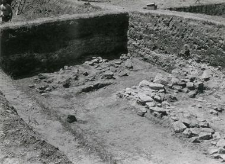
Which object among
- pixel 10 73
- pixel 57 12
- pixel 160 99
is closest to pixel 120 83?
pixel 160 99

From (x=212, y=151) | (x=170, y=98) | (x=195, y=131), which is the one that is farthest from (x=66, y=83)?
(x=212, y=151)

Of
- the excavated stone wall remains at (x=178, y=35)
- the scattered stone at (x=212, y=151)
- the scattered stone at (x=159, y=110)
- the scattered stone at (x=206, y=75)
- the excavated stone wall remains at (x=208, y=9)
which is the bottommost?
the scattered stone at (x=212, y=151)

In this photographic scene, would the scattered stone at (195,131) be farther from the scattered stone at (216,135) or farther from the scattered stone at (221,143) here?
the scattered stone at (221,143)

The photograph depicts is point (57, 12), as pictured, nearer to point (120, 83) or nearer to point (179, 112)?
point (120, 83)

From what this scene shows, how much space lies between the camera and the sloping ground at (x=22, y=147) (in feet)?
13.0

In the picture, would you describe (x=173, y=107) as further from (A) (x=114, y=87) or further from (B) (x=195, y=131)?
(A) (x=114, y=87)

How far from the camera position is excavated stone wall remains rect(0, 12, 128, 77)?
9.52 metres

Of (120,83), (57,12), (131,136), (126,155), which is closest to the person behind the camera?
(126,155)

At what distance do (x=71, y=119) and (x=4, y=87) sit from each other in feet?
5.37

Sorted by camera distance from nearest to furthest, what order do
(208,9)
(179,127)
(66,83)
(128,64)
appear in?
(179,127), (66,83), (128,64), (208,9)

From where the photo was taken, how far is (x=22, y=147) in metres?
4.19

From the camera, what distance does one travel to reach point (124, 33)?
1165cm

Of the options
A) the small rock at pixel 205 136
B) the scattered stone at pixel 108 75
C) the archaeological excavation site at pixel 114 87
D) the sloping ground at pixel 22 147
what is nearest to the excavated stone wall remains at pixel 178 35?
the archaeological excavation site at pixel 114 87

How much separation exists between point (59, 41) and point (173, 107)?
13.9 ft
